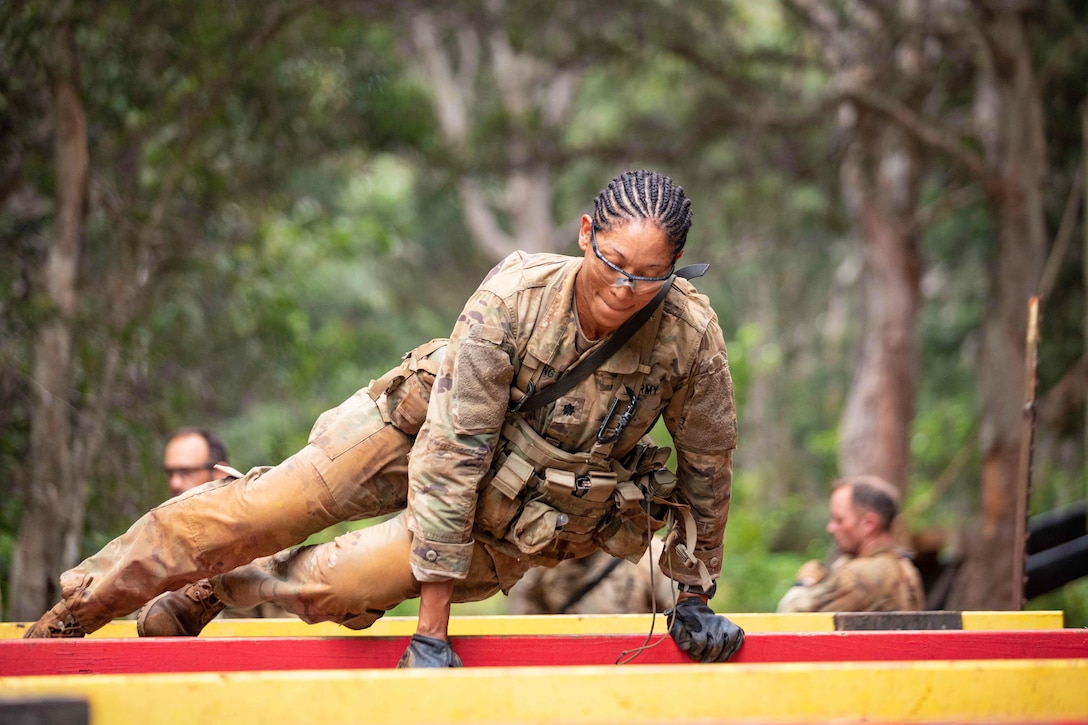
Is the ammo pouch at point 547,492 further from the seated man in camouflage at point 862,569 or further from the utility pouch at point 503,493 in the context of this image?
the seated man in camouflage at point 862,569

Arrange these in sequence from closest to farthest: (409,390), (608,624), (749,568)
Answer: (409,390) → (608,624) → (749,568)

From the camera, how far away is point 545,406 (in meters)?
3.37

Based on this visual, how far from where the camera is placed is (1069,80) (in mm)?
11219

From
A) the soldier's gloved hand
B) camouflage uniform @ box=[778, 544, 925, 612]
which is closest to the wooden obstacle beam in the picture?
the soldier's gloved hand

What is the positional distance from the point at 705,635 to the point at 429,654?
0.89 m

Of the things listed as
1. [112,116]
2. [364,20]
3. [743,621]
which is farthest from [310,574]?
[364,20]

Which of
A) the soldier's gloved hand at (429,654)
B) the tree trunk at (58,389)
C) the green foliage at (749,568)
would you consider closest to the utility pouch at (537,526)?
the soldier's gloved hand at (429,654)

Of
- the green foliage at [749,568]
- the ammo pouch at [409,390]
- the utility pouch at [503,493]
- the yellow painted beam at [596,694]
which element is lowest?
the yellow painted beam at [596,694]

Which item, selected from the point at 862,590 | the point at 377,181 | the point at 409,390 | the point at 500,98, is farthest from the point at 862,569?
the point at 500,98

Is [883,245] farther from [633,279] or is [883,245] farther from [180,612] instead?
[180,612]

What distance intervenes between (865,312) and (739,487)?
3.20 m

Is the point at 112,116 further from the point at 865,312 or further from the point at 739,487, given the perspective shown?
the point at 739,487

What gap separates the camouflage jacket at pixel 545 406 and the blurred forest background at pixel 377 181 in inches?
135

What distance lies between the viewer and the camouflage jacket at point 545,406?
3197 mm
